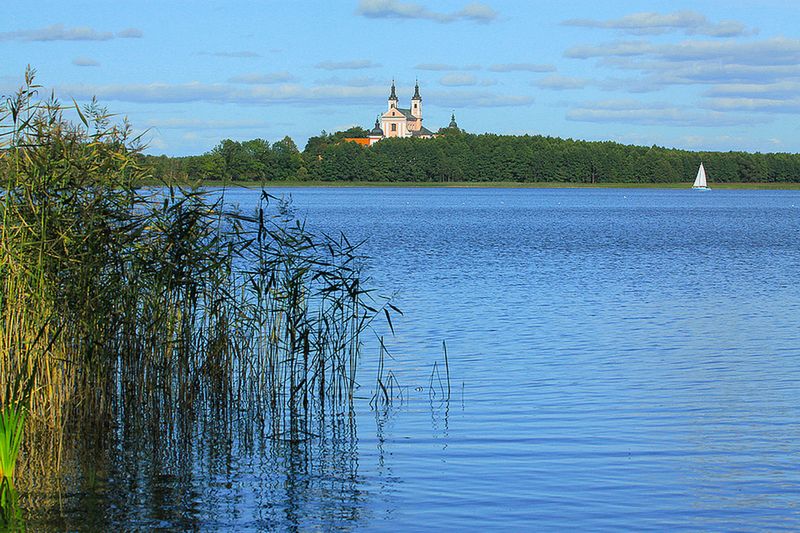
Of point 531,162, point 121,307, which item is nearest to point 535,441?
point 121,307

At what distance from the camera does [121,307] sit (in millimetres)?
10016

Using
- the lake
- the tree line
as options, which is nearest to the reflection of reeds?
the lake

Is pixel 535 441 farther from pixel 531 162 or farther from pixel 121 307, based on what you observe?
pixel 531 162

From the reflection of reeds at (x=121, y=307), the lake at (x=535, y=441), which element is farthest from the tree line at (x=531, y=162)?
the reflection of reeds at (x=121, y=307)

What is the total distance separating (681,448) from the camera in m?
10.3

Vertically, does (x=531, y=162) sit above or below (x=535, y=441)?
above

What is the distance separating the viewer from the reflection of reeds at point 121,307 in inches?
356

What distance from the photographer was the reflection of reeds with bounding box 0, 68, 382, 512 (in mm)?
9047

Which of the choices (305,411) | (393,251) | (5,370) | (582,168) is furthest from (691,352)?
(582,168)

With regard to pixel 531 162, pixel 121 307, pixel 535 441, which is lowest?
pixel 535 441

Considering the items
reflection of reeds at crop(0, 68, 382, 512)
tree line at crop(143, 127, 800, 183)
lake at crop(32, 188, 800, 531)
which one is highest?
tree line at crop(143, 127, 800, 183)

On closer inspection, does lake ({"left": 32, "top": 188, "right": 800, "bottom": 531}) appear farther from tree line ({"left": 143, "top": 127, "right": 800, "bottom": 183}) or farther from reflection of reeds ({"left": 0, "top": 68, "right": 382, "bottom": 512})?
tree line ({"left": 143, "top": 127, "right": 800, "bottom": 183})

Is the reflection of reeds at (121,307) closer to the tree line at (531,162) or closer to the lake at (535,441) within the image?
the lake at (535,441)

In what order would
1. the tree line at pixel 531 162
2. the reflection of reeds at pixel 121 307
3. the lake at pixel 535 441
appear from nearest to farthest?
the lake at pixel 535 441, the reflection of reeds at pixel 121 307, the tree line at pixel 531 162
